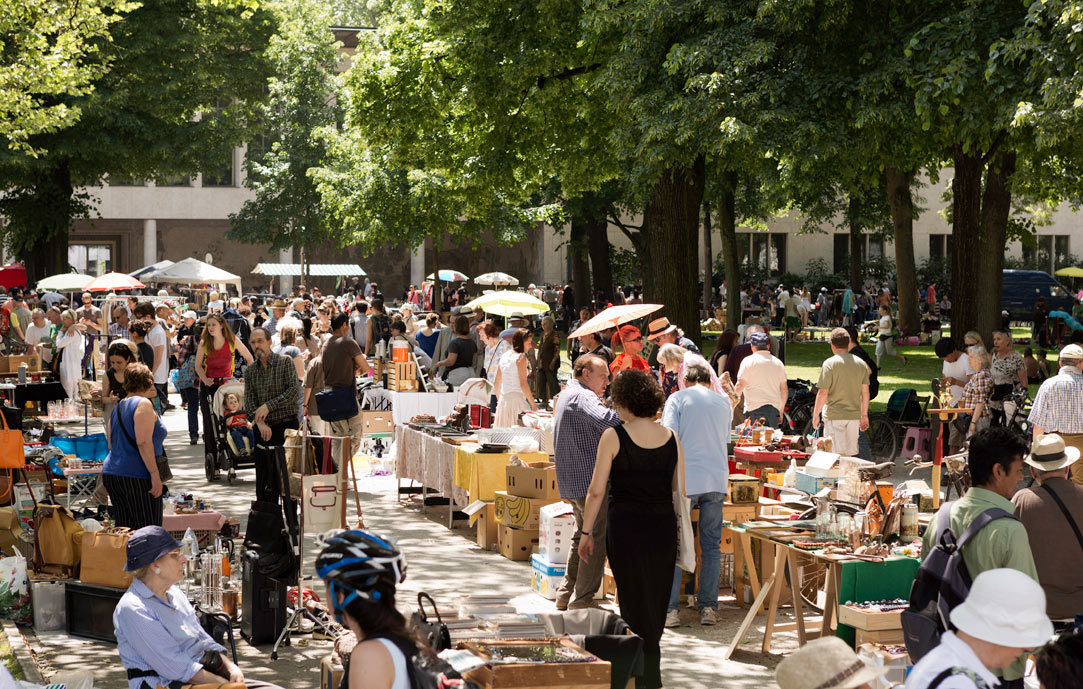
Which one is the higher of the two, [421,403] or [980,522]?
[980,522]

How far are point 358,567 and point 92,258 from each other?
6115 centimetres

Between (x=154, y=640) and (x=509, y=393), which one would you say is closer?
(x=154, y=640)

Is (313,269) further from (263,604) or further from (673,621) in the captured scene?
(673,621)

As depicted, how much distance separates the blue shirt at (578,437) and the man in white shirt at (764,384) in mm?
5298

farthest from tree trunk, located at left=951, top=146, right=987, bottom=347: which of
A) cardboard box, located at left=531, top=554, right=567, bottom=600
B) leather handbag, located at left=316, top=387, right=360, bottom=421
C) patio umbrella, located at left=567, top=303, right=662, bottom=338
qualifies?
cardboard box, located at left=531, top=554, right=567, bottom=600

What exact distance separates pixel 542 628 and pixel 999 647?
101 inches

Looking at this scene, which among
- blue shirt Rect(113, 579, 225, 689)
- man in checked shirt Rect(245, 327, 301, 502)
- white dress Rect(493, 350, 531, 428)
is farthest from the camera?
white dress Rect(493, 350, 531, 428)

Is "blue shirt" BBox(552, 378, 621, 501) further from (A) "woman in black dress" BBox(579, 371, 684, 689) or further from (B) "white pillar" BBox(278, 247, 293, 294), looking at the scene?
(B) "white pillar" BBox(278, 247, 293, 294)

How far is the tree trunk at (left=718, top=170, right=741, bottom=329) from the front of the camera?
32.8 metres

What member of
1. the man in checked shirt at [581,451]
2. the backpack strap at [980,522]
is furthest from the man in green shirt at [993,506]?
the man in checked shirt at [581,451]

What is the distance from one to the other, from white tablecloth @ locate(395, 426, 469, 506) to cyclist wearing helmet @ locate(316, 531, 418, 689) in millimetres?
8322

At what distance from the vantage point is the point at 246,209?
50.8 meters

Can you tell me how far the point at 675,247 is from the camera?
61.3ft

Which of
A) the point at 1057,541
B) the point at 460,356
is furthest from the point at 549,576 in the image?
the point at 460,356
